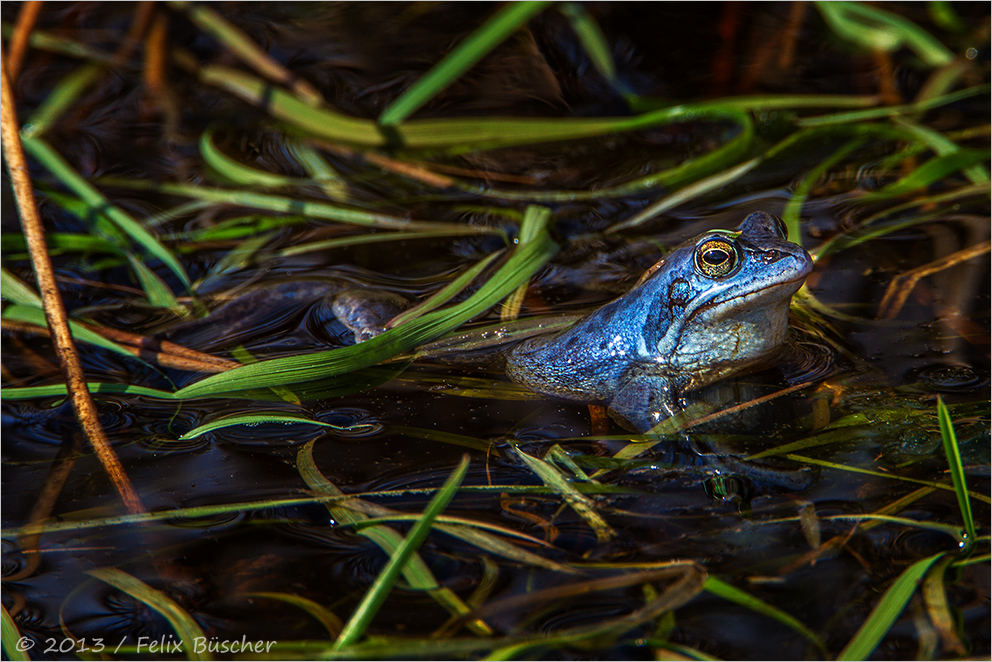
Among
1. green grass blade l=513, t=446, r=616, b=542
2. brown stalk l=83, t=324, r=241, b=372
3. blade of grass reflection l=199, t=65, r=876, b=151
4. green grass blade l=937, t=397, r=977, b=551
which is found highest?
blade of grass reflection l=199, t=65, r=876, b=151

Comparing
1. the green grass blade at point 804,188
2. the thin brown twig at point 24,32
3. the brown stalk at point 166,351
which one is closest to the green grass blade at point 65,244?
the brown stalk at point 166,351

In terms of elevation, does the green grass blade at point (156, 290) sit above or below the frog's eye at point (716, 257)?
above

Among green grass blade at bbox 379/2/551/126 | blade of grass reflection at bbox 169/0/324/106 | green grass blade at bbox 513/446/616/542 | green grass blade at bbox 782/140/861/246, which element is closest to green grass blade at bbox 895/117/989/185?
green grass blade at bbox 782/140/861/246

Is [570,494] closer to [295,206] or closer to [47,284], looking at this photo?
[47,284]

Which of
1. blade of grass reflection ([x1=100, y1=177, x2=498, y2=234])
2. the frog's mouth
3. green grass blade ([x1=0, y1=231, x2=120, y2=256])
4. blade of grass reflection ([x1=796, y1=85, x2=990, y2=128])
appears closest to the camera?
the frog's mouth

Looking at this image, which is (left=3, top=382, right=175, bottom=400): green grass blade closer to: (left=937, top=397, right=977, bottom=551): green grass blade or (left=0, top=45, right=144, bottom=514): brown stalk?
(left=0, top=45, right=144, bottom=514): brown stalk

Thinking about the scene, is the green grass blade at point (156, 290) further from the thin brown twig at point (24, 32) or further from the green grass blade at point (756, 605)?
the green grass blade at point (756, 605)
